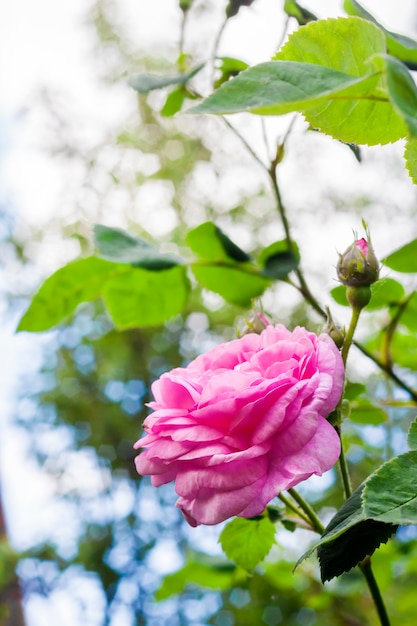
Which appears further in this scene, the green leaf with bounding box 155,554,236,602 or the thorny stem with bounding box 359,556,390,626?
the green leaf with bounding box 155,554,236,602

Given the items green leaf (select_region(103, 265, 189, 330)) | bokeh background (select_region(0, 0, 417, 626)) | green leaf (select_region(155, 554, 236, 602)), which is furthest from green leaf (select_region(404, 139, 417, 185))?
bokeh background (select_region(0, 0, 417, 626))

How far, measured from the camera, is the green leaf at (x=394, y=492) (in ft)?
0.49

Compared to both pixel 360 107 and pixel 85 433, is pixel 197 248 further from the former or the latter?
pixel 85 433

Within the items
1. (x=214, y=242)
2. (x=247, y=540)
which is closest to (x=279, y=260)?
(x=214, y=242)

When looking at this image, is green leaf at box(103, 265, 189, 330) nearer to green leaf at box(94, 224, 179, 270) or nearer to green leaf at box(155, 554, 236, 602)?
green leaf at box(94, 224, 179, 270)

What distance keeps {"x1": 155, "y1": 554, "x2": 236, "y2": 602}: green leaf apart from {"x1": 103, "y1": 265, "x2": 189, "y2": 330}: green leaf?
0.67 feet

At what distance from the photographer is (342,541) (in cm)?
17

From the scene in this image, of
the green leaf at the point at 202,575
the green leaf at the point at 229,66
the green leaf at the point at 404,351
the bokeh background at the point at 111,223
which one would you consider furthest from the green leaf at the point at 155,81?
the bokeh background at the point at 111,223

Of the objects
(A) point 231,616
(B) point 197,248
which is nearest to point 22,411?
(A) point 231,616

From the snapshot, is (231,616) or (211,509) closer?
(211,509)

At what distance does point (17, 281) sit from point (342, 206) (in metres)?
1.21

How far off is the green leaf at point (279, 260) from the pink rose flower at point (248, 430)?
153 millimetres

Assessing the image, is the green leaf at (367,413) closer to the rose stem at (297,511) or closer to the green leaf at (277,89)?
the rose stem at (297,511)

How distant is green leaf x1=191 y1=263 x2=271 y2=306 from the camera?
41 centimetres
